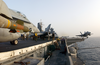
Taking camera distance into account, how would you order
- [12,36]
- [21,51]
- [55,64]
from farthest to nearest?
[55,64], [12,36], [21,51]

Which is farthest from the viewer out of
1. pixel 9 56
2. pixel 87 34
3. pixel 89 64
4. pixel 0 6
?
pixel 87 34

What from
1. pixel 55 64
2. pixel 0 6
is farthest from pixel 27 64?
pixel 0 6

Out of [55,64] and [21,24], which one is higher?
[21,24]

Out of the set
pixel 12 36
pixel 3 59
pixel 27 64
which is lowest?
pixel 27 64

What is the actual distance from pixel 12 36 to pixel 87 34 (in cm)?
3892

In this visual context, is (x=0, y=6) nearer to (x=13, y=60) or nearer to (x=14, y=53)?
(x=14, y=53)

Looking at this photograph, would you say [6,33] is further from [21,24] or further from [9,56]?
[9,56]

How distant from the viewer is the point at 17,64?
666 centimetres

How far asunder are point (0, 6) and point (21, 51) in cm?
567

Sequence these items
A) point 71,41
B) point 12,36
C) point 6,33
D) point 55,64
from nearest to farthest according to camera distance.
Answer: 1. point 6,33
2. point 12,36
3. point 55,64
4. point 71,41

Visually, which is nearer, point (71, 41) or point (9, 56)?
point (9, 56)

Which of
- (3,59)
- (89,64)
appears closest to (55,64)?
(3,59)

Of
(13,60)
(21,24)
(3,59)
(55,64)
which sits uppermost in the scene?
(21,24)

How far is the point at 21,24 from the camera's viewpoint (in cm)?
899
